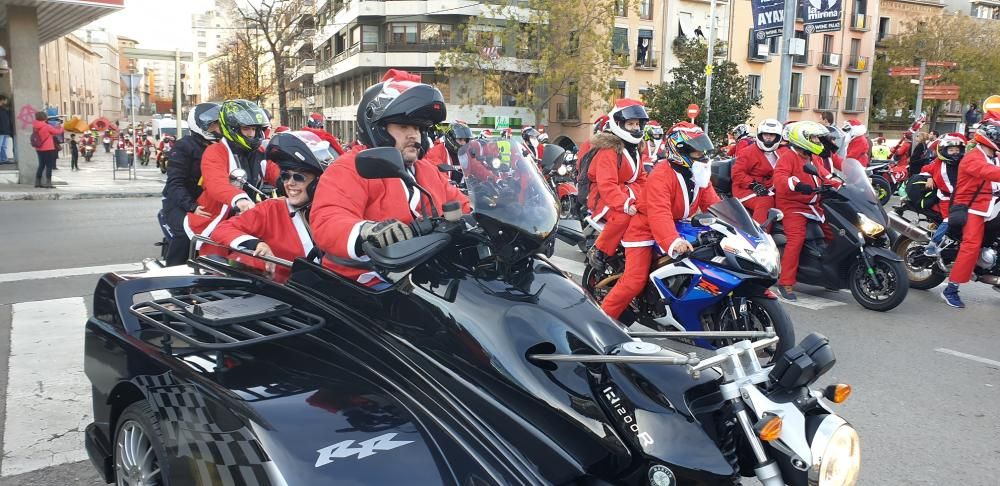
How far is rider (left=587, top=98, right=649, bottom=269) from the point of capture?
6.76 meters

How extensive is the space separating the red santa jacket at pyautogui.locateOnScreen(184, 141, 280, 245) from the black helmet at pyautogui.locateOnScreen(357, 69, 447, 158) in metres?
2.76

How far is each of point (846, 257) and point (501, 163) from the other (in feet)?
20.3

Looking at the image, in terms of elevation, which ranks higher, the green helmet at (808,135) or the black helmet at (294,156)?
the green helmet at (808,135)

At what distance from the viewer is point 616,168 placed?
6957 mm

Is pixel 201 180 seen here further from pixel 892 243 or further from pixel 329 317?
pixel 892 243

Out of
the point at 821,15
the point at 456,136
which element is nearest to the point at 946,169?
the point at 821,15

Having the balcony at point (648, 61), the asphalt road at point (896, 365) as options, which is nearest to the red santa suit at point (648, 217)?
the asphalt road at point (896, 365)

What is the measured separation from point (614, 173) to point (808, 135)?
252 centimetres

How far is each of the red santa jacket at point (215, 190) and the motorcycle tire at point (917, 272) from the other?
7.45 meters

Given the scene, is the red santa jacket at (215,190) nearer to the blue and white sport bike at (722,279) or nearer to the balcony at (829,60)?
the blue and white sport bike at (722,279)

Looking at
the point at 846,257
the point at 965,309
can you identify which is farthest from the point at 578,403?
the point at 965,309

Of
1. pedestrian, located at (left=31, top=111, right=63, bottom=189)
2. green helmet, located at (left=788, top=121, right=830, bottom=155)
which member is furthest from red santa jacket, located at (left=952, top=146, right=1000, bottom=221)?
pedestrian, located at (left=31, top=111, right=63, bottom=189)

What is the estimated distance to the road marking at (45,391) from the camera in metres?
4.01

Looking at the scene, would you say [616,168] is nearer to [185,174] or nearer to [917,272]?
[185,174]
